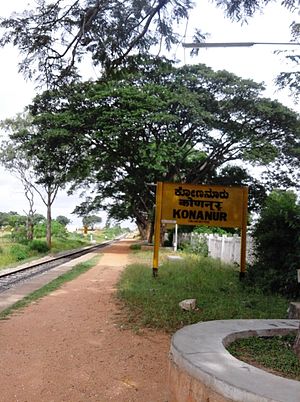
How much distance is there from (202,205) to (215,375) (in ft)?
31.5

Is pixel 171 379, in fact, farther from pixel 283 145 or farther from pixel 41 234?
pixel 41 234

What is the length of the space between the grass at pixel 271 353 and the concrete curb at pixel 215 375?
0.14 m

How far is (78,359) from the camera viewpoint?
5.44 metres

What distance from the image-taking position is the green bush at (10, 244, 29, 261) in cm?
2437

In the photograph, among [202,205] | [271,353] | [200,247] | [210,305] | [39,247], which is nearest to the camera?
[271,353]

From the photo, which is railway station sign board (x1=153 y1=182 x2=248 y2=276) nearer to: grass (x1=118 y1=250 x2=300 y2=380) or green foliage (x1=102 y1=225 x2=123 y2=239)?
grass (x1=118 y1=250 x2=300 y2=380)

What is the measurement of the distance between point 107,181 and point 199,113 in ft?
47.2

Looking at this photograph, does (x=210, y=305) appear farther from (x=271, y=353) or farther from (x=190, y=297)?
(x=271, y=353)

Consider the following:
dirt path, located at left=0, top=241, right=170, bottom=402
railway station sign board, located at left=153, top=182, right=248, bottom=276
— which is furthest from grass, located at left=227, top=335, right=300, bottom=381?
railway station sign board, located at left=153, top=182, right=248, bottom=276

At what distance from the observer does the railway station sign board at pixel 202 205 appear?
1255cm

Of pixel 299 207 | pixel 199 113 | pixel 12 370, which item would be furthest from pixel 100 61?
pixel 199 113

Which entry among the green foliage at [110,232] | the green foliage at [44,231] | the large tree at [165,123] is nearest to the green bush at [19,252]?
the large tree at [165,123]

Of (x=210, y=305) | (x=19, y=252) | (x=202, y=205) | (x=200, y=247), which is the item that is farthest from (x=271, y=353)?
(x=19, y=252)

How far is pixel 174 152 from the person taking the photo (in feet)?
82.5
